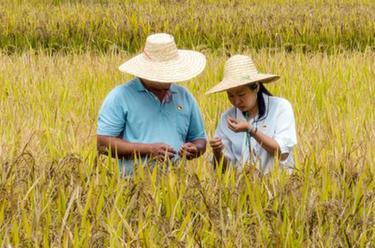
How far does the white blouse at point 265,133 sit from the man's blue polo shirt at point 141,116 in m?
0.15

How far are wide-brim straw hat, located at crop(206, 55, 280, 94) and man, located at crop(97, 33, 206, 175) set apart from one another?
0.09 m

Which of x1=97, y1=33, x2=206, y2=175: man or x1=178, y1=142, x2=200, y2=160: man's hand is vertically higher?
x1=97, y1=33, x2=206, y2=175: man

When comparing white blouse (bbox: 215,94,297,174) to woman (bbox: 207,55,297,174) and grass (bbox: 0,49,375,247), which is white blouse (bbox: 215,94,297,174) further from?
grass (bbox: 0,49,375,247)

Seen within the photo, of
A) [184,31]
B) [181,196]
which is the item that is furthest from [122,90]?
[184,31]

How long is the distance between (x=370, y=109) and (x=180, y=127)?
1.48 m

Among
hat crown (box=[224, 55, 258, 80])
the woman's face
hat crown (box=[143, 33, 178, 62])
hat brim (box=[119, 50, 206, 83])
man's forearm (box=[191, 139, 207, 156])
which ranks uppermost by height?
hat crown (box=[143, 33, 178, 62])

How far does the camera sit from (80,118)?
3.77 metres

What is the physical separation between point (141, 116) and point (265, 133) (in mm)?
413

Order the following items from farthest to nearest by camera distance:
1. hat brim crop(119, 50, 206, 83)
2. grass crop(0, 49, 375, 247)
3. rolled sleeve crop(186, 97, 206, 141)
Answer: rolled sleeve crop(186, 97, 206, 141) → hat brim crop(119, 50, 206, 83) → grass crop(0, 49, 375, 247)

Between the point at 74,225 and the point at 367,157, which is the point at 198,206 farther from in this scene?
the point at 367,157

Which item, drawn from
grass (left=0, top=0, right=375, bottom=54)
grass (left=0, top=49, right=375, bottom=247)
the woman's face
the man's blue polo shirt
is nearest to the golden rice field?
grass (left=0, top=49, right=375, bottom=247)

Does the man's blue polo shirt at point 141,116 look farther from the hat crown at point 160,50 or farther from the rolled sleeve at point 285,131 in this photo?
the rolled sleeve at point 285,131

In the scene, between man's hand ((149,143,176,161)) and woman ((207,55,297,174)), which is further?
woman ((207,55,297,174))

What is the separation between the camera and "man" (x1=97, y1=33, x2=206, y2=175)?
8.57 feet
